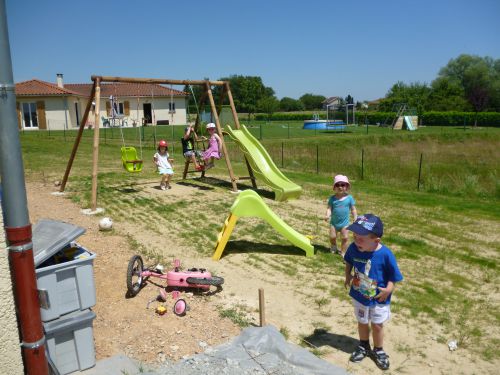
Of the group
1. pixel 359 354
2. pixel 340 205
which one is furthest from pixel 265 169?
pixel 359 354

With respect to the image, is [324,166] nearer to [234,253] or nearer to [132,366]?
[234,253]

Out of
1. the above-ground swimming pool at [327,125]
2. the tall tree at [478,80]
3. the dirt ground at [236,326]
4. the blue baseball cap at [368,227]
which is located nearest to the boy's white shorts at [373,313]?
the dirt ground at [236,326]

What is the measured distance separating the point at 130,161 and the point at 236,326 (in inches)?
291

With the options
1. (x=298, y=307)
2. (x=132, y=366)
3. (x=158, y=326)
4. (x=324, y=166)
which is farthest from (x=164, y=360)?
(x=324, y=166)

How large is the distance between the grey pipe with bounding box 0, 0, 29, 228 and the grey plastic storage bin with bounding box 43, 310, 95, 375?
98 cm

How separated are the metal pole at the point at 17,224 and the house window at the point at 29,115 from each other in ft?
129

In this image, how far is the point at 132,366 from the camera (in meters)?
3.67

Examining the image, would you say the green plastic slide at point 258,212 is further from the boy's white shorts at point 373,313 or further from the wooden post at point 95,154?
the wooden post at point 95,154

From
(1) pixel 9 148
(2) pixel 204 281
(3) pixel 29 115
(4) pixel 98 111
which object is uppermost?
(3) pixel 29 115

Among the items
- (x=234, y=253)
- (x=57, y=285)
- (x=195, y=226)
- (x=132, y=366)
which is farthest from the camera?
(x=195, y=226)

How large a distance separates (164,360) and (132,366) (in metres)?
0.33

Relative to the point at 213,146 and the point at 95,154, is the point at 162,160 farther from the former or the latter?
the point at 95,154

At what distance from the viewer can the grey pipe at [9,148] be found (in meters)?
2.70

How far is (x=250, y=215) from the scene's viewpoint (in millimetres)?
6715
